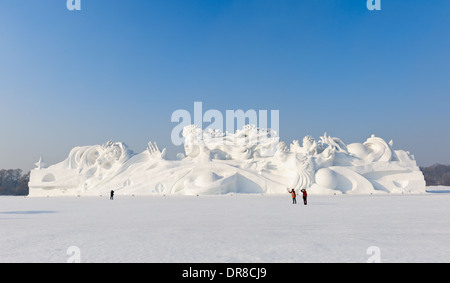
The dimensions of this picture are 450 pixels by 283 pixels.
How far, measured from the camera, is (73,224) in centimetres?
926

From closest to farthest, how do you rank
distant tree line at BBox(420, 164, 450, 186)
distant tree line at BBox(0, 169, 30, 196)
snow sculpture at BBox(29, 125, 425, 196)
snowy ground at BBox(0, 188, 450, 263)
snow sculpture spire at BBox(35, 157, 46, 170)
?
snowy ground at BBox(0, 188, 450, 263) → snow sculpture at BBox(29, 125, 425, 196) → snow sculpture spire at BBox(35, 157, 46, 170) → distant tree line at BBox(0, 169, 30, 196) → distant tree line at BBox(420, 164, 450, 186)

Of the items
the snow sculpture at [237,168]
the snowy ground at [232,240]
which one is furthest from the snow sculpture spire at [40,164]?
the snowy ground at [232,240]

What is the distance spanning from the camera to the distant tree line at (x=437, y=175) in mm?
66812

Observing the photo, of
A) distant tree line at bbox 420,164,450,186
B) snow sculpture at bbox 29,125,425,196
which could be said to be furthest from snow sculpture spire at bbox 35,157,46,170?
distant tree line at bbox 420,164,450,186

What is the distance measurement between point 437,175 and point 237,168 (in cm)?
6431

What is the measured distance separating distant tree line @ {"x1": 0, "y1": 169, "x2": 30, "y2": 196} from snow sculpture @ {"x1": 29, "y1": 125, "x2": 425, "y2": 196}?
78.8ft

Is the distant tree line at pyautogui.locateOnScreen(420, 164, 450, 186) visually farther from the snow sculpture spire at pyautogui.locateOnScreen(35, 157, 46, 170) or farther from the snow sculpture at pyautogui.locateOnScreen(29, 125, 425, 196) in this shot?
the snow sculpture spire at pyautogui.locateOnScreen(35, 157, 46, 170)

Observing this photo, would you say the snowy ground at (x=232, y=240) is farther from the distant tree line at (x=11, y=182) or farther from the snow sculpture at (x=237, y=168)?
the distant tree line at (x=11, y=182)

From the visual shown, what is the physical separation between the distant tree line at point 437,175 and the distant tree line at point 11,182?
73665mm

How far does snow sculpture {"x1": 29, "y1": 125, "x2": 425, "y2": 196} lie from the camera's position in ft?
94.8

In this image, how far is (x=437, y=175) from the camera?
75438mm

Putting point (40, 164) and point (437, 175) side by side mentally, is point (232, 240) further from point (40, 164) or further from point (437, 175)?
point (437, 175)
